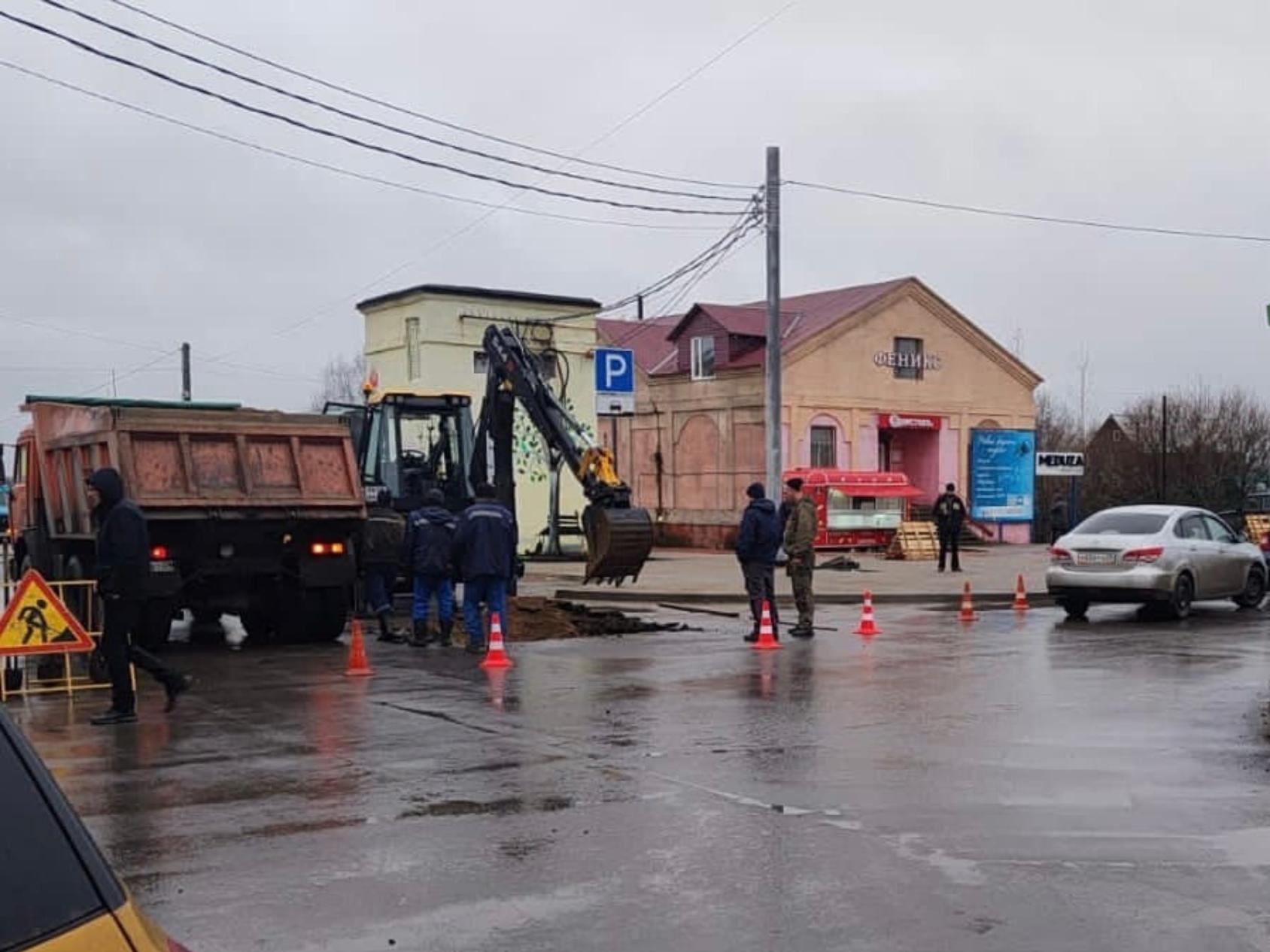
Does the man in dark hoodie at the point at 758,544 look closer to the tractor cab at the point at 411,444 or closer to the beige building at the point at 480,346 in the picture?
the tractor cab at the point at 411,444

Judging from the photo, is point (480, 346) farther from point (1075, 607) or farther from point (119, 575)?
point (119, 575)

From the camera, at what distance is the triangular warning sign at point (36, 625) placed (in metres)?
11.8

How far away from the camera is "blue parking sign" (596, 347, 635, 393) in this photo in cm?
2641

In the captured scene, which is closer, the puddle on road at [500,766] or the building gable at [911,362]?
the puddle on road at [500,766]

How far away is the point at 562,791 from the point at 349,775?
1.47 metres

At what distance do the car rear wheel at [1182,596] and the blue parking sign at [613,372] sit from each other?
11.0 metres

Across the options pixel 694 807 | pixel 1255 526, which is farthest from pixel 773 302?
pixel 694 807

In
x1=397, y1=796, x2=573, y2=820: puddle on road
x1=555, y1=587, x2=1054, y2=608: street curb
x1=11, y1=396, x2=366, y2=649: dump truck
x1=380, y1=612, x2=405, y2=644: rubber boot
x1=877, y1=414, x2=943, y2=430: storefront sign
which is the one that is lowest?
x1=555, y1=587, x2=1054, y2=608: street curb

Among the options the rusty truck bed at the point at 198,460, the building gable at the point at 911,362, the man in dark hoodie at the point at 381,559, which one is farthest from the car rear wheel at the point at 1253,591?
the building gable at the point at 911,362

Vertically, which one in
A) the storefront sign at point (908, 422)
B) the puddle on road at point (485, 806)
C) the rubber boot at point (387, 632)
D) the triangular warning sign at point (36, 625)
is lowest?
the puddle on road at point (485, 806)

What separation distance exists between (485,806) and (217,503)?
8117 millimetres

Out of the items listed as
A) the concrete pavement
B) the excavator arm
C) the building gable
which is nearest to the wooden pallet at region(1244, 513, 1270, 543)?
the concrete pavement

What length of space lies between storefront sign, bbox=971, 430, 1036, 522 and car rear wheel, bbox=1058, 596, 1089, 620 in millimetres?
25320

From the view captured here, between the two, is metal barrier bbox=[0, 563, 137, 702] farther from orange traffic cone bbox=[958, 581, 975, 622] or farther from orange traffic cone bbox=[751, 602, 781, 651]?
orange traffic cone bbox=[958, 581, 975, 622]
